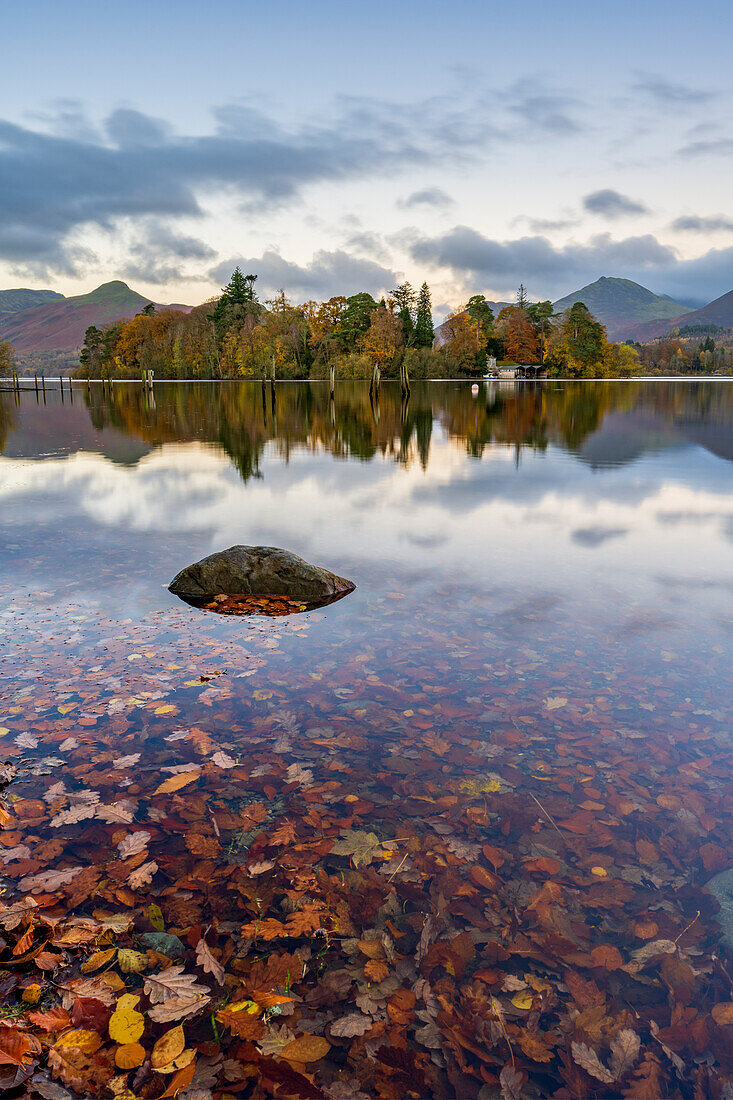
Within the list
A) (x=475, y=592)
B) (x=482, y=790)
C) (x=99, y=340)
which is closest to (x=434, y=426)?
(x=475, y=592)

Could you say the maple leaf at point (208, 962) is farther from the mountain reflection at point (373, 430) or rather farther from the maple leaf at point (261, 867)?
the mountain reflection at point (373, 430)

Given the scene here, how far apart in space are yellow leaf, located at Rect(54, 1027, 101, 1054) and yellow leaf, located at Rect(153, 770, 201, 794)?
1791 millimetres

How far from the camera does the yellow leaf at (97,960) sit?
3.20 m

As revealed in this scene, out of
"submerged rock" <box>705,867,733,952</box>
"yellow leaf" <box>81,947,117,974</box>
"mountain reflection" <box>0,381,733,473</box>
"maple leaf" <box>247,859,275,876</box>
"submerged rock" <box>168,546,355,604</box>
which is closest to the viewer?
"yellow leaf" <box>81,947,117,974</box>

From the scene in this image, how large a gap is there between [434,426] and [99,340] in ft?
571

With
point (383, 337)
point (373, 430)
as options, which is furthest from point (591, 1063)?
point (383, 337)

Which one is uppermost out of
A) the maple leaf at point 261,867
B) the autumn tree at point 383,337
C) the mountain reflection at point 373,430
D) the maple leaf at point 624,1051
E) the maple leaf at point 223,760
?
the autumn tree at point 383,337

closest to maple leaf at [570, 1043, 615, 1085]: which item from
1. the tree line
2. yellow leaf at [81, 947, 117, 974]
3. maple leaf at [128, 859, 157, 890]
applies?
yellow leaf at [81, 947, 117, 974]

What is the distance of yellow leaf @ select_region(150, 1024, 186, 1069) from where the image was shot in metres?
2.79

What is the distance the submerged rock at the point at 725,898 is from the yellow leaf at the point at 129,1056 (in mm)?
3108

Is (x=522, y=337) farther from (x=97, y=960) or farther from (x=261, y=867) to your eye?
(x=97, y=960)

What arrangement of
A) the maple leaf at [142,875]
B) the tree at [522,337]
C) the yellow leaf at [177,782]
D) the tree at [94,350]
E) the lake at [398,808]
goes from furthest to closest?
1. the tree at [94,350]
2. the tree at [522,337]
3. the yellow leaf at [177,782]
4. the maple leaf at [142,875]
5. the lake at [398,808]

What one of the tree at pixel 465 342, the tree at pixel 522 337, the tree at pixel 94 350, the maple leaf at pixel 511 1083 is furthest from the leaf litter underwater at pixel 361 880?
the tree at pixel 94 350

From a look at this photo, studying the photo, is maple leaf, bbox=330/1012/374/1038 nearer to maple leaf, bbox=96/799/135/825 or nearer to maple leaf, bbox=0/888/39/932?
maple leaf, bbox=0/888/39/932
